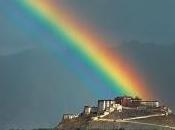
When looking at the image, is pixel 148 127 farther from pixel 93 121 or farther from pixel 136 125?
pixel 93 121

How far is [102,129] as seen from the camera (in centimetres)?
19038

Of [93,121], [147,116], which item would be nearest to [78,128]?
[93,121]

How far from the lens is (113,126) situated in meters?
193

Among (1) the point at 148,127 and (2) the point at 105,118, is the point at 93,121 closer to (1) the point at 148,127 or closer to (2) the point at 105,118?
(2) the point at 105,118

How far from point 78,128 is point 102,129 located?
32.3ft

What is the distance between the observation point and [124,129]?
→ 187250 mm

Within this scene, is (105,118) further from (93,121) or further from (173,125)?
(173,125)

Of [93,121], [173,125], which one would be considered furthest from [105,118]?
[173,125]

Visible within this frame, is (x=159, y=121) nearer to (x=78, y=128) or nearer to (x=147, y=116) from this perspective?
(x=147, y=116)

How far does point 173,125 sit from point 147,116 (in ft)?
21.4

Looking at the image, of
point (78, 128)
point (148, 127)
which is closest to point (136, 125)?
point (148, 127)

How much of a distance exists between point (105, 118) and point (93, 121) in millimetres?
3111

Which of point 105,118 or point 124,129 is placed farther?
point 105,118
